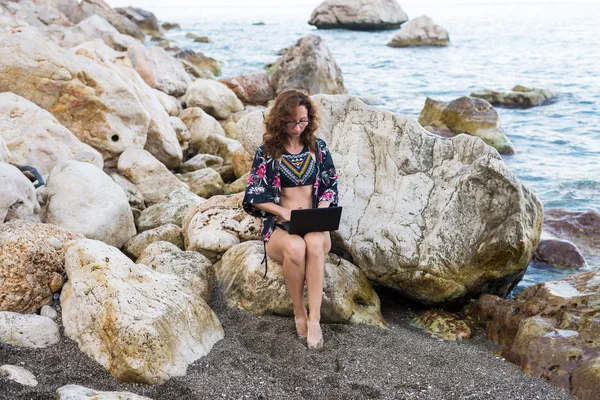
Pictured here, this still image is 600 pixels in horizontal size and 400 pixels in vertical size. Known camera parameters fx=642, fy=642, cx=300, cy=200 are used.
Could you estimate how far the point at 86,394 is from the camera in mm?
3807

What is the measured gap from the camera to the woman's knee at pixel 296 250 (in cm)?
519

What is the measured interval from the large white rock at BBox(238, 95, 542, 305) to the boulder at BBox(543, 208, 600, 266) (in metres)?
2.99

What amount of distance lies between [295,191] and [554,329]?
2418 mm

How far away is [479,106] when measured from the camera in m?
15.0

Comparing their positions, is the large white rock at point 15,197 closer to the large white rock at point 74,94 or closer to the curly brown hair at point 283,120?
the curly brown hair at point 283,120

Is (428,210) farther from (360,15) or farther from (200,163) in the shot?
(360,15)

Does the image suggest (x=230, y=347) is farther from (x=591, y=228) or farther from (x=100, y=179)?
(x=591, y=228)

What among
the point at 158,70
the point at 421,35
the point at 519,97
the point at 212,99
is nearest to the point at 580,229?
the point at 212,99

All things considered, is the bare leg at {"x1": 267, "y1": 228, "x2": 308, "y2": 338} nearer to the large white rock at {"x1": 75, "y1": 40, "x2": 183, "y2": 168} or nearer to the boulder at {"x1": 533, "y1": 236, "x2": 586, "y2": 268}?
the boulder at {"x1": 533, "y1": 236, "x2": 586, "y2": 268}

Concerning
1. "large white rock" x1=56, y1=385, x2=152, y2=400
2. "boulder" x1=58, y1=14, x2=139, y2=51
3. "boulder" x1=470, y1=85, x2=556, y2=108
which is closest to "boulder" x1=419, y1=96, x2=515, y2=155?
"boulder" x1=470, y1=85, x2=556, y2=108

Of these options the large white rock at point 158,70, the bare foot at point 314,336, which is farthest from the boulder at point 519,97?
the bare foot at point 314,336

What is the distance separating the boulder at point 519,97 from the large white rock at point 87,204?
47.4 feet

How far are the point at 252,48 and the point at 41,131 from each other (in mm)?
29051

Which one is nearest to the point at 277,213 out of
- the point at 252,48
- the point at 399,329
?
the point at 399,329
